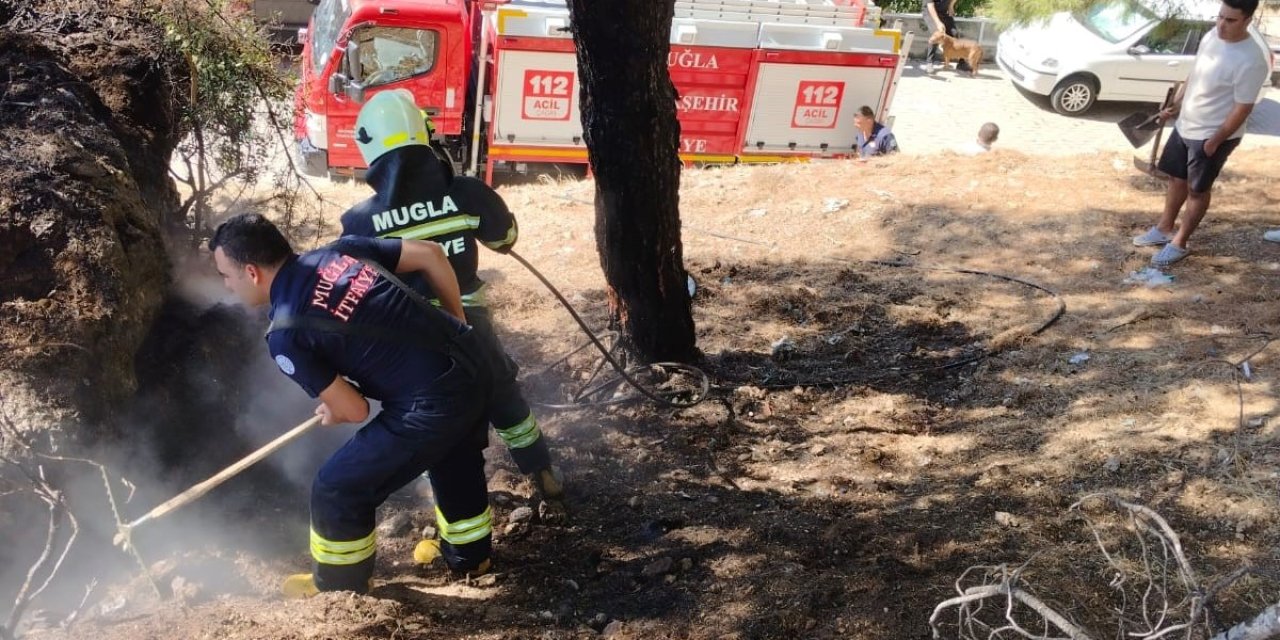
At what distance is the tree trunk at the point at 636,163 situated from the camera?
4.17 m

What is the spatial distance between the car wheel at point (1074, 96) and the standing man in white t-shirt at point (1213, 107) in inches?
335

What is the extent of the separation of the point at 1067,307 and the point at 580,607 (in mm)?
3689

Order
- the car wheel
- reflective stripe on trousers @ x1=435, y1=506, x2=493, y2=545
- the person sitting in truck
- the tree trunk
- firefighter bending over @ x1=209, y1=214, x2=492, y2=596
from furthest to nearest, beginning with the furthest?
the car wheel → the person sitting in truck → the tree trunk → reflective stripe on trousers @ x1=435, y1=506, x2=493, y2=545 → firefighter bending over @ x1=209, y1=214, x2=492, y2=596

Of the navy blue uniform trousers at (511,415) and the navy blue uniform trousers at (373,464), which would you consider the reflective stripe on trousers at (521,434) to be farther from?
the navy blue uniform trousers at (373,464)

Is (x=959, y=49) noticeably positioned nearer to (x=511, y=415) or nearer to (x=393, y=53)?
(x=393, y=53)

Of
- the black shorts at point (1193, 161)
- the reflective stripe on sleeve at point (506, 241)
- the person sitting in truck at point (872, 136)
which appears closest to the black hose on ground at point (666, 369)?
the reflective stripe on sleeve at point (506, 241)

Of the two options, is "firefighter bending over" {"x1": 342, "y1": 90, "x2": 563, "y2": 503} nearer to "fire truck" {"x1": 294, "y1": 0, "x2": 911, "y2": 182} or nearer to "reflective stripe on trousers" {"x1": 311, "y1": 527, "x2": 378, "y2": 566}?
"reflective stripe on trousers" {"x1": 311, "y1": 527, "x2": 378, "y2": 566}

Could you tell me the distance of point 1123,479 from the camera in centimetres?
362

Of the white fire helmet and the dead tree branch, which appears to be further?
the white fire helmet

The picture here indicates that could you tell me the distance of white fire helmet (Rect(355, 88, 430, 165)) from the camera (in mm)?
3801

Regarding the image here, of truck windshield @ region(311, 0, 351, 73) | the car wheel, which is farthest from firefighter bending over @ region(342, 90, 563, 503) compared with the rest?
the car wheel

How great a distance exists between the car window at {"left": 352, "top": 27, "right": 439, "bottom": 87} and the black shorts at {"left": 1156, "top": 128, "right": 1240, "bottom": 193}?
21.9 feet

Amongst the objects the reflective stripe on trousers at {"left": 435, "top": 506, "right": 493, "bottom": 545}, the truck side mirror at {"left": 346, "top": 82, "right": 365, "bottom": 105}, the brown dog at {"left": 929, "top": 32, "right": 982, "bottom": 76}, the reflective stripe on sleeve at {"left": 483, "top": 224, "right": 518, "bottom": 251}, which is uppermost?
the reflective stripe on sleeve at {"left": 483, "top": 224, "right": 518, "bottom": 251}

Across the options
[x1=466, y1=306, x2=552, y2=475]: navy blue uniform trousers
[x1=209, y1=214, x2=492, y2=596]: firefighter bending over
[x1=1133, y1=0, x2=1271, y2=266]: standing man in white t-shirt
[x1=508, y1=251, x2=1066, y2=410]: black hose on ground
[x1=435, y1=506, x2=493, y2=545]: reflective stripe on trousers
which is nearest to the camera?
[x1=209, y1=214, x2=492, y2=596]: firefighter bending over
